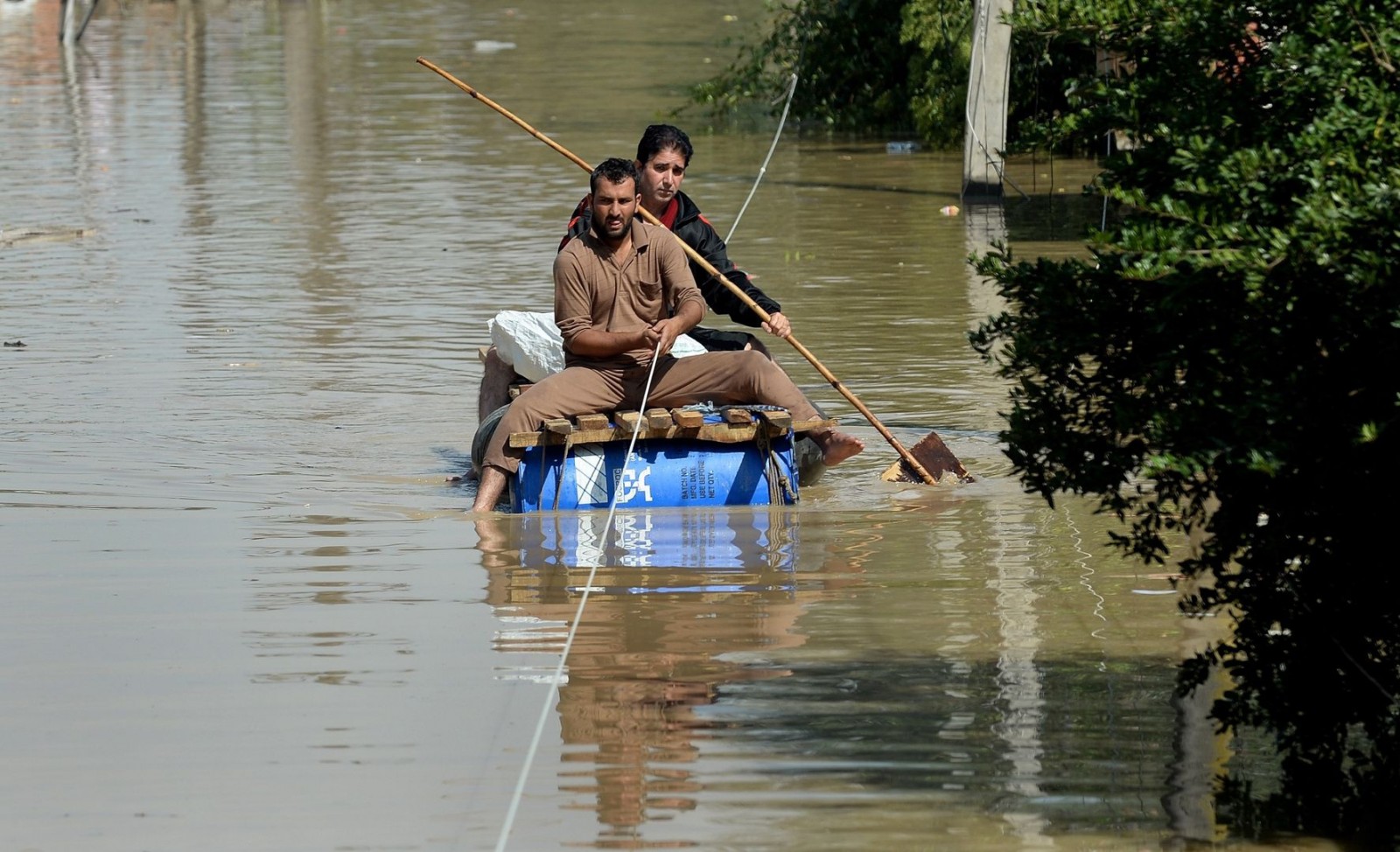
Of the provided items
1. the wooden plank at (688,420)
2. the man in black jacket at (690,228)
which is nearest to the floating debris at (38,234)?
the man in black jacket at (690,228)

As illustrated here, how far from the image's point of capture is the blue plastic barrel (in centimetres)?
801

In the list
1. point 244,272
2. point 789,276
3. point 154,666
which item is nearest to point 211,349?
point 244,272

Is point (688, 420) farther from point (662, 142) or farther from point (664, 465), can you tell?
point (662, 142)

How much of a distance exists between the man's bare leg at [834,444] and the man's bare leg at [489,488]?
131cm

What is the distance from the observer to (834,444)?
849cm

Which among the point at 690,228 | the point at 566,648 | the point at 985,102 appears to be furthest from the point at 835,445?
the point at 985,102

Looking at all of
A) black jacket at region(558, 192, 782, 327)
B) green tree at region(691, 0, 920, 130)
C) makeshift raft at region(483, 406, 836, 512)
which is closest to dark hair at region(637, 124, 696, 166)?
black jacket at region(558, 192, 782, 327)

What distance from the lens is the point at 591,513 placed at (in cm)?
797

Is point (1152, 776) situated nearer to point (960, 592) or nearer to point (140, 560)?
point (960, 592)

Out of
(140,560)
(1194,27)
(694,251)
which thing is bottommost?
(140,560)

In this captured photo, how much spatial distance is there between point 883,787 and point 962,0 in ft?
53.3

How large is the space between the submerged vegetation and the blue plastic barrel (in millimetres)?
2886

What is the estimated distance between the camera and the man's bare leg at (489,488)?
8016 millimetres

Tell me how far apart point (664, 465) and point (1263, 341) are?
3.83 meters
